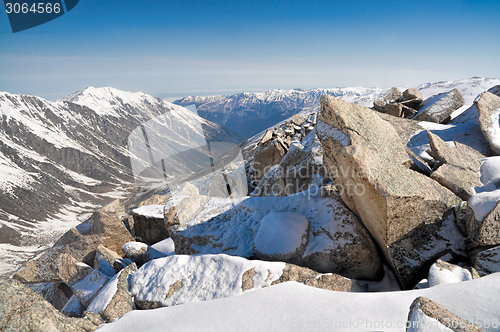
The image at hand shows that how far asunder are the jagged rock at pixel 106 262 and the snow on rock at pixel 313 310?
17.1 feet

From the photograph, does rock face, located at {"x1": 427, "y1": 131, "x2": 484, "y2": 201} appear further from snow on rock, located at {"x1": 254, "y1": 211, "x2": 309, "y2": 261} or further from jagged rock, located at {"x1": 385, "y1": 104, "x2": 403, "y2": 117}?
jagged rock, located at {"x1": 385, "y1": 104, "x2": 403, "y2": 117}

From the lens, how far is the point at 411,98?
2106 centimetres

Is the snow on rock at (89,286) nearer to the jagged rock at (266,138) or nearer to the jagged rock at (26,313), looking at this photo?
the jagged rock at (26,313)

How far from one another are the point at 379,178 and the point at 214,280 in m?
5.93

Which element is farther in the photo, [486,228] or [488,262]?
[486,228]

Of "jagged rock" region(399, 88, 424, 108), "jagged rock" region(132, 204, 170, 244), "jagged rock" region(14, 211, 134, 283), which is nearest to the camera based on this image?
"jagged rock" region(14, 211, 134, 283)

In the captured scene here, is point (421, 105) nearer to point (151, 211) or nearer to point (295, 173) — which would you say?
point (295, 173)

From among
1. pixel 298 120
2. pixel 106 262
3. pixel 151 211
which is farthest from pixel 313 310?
pixel 298 120

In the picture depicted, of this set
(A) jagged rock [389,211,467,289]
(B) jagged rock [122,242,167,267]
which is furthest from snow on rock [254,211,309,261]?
(B) jagged rock [122,242,167,267]

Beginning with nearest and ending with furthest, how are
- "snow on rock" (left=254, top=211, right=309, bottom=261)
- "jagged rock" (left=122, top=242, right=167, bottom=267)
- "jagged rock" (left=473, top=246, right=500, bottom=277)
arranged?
"jagged rock" (left=473, top=246, right=500, bottom=277)
"snow on rock" (left=254, top=211, right=309, bottom=261)
"jagged rock" (left=122, top=242, right=167, bottom=267)

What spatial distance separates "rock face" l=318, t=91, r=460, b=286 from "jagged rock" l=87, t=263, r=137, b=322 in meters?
8.13

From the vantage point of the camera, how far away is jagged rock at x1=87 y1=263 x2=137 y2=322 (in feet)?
23.3

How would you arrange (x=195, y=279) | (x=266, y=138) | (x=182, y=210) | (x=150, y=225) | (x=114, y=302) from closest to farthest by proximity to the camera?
(x=114, y=302) < (x=195, y=279) < (x=182, y=210) < (x=150, y=225) < (x=266, y=138)

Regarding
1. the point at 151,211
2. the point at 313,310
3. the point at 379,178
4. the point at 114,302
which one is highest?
the point at 379,178
